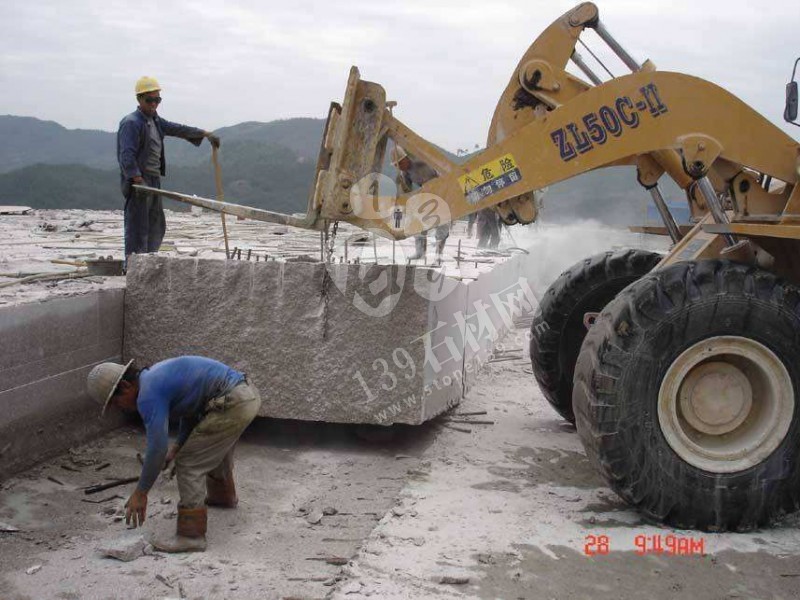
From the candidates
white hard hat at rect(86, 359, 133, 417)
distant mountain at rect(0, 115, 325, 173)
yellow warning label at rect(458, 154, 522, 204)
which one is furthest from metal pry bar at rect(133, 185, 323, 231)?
distant mountain at rect(0, 115, 325, 173)

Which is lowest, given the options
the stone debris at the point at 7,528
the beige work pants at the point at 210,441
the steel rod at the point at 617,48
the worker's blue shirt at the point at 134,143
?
the stone debris at the point at 7,528

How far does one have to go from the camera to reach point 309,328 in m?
6.28

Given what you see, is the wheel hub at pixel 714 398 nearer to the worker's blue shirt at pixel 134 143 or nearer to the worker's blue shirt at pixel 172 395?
the worker's blue shirt at pixel 172 395

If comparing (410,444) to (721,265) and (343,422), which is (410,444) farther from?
(721,265)

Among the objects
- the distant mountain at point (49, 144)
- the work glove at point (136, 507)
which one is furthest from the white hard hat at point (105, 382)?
the distant mountain at point (49, 144)

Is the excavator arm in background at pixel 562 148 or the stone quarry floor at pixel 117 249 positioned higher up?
the excavator arm in background at pixel 562 148

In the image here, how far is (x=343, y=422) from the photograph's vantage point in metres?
6.33

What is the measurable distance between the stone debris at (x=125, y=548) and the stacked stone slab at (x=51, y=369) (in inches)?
48.0

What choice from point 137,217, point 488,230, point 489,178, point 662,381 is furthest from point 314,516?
point 488,230

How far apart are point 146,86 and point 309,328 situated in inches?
109

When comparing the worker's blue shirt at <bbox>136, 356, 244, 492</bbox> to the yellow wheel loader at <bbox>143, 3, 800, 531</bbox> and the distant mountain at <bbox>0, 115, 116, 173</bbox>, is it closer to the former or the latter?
the yellow wheel loader at <bbox>143, 3, 800, 531</bbox>

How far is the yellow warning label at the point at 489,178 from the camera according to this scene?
5.28m

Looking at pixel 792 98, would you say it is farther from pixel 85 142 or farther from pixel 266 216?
pixel 85 142

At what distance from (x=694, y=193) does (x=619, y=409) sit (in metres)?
2.01
